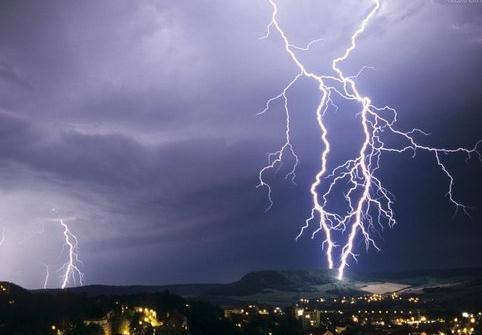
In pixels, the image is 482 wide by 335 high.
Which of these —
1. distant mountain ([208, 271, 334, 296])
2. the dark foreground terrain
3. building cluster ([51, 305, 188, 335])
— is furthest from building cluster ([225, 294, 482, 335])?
distant mountain ([208, 271, 334, 296])

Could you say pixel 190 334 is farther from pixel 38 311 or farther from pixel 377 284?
pixel 377 284

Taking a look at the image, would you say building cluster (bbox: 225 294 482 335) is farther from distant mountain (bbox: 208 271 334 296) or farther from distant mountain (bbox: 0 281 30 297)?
distant mountain (bbox: 208 271 334 296)

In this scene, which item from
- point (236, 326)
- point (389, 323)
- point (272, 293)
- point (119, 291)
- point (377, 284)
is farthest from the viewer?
point (377, 284)

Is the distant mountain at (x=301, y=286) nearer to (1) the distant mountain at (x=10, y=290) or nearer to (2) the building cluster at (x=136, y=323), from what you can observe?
(1) the distant mountain at (x=10, y=290)

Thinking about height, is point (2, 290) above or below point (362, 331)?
above

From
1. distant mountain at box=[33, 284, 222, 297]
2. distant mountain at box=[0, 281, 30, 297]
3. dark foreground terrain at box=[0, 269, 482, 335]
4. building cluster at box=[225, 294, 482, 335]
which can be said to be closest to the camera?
dark foreground terrain at box=[0, 269, 482, 335]

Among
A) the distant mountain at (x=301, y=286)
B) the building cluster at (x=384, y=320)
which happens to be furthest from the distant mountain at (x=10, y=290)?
the distant mountain at (x=301, y=286)

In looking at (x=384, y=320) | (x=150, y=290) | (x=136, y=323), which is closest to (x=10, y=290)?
(x=136, y=323)

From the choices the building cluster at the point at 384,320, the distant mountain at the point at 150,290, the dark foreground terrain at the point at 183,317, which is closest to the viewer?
the dark foreground terrain at the point at 183,317

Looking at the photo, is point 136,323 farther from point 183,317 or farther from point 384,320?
point 384,320

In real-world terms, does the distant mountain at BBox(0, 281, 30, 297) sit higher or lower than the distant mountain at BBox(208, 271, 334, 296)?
lower

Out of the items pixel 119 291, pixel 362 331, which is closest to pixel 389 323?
pixel 362 331
